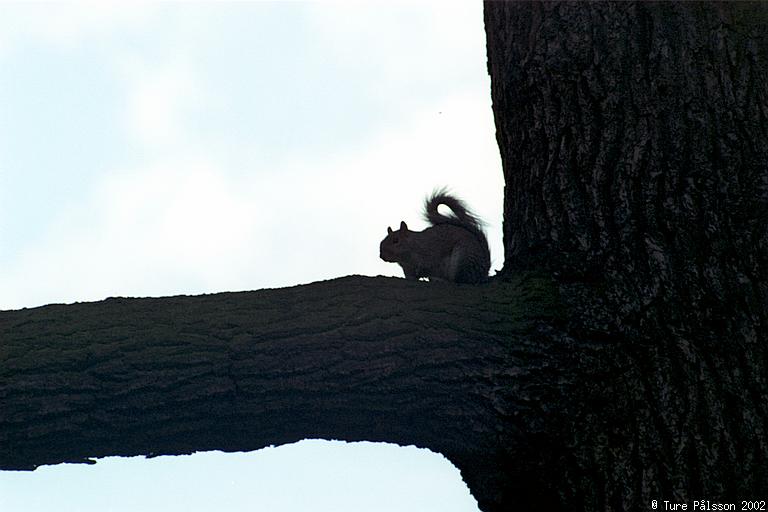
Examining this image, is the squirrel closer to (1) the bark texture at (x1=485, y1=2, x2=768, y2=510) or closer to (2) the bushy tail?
(2) the bushy tail

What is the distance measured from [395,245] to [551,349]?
3.39 m

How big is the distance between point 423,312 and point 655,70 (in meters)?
1.04

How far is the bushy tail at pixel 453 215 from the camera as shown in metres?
5.48

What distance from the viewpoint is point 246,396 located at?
2.67m

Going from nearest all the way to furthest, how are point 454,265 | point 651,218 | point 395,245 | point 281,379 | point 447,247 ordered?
1. point 281,379
2. point 651,218
3. point 454,265
4. point 447,247
5. point 395,245

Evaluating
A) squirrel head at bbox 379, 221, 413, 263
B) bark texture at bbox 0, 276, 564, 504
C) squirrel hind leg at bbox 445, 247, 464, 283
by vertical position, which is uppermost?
squirrel head at bbox 379, 221, 413, 263

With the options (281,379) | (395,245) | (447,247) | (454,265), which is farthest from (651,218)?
(395,245)

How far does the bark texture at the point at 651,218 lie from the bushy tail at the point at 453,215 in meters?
2.11

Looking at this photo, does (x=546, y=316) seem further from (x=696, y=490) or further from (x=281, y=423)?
(x=281, y=423)

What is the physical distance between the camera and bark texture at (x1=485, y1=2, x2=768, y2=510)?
8.45 feet

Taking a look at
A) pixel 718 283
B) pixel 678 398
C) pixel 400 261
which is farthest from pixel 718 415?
pixel 400 261

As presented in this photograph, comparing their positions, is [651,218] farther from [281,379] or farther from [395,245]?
[395,245]

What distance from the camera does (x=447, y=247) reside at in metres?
5.45

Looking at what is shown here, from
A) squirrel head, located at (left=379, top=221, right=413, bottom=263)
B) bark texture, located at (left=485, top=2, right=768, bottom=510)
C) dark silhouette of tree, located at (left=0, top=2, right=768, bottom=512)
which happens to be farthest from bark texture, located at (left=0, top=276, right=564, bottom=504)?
squirrel head, located at (left=379, top=221, right=413, bottom=263)
